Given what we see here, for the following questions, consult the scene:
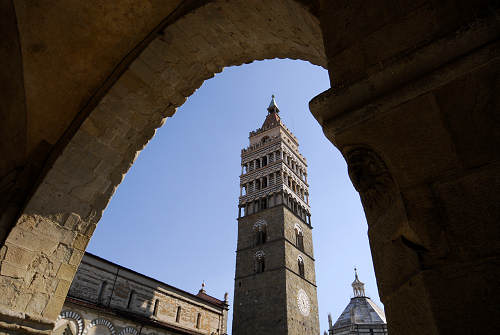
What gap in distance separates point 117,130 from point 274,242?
24.7 m

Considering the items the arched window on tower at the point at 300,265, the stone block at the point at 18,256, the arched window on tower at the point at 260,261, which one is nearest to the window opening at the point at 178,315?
the arched window on tower at the point at 260,261

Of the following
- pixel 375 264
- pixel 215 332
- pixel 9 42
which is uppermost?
pixel 215 332

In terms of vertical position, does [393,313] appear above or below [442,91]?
below

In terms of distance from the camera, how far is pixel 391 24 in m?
1.43

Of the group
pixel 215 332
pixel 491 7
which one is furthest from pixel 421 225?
pixel 215 332

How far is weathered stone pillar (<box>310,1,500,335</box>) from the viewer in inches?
37.1

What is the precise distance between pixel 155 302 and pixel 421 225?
816 inches

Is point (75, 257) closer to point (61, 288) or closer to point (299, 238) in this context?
point (61, 288)

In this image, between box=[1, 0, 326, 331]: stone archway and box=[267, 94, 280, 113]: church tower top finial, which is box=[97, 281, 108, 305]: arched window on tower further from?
box=[267, 94, 280, 113]: church tower top finial

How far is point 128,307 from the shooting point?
18109mm

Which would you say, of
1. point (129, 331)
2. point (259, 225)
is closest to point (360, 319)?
point (259, 225)

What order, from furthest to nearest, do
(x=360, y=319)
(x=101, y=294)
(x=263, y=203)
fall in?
(x=360, y=319)
(x=263, y=203)
(x=101, y=294)

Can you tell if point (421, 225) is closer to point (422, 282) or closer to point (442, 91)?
point (422, 282)

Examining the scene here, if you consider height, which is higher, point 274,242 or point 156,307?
point 274,242
